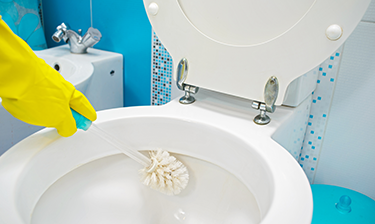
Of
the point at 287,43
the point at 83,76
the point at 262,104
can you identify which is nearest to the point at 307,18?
the point at 287,43

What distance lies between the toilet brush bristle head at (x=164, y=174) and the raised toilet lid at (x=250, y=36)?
186mm

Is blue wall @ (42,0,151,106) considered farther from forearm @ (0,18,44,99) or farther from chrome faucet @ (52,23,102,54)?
forearm @ (0,18,44,99)

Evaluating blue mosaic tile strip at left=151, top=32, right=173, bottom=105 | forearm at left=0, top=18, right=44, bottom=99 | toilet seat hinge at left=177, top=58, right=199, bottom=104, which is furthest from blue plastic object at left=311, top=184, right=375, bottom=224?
forearm at left=0, top=18, right=44, bottom=99

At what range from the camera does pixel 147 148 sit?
0.66 meters

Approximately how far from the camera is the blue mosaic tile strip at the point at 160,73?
998mm

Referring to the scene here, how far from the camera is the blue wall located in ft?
3.33

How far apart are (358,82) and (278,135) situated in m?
0.28

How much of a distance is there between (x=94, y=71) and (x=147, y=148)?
0.44 meters

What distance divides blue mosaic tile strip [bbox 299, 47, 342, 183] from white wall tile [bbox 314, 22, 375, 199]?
13 millimetres

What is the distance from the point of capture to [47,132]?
540mm

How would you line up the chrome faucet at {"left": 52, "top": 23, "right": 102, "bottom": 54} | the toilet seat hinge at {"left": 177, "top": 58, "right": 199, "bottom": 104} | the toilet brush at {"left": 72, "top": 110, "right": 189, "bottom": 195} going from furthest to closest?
1. the chrome faucet at {"left": 52, "top": 23, "right": 102, "bottom": 54}
2. the toilet seat hinge at {"left": 177, "top": 58, "right": 199, "bottom": 104}
3. the toilet brush at {"left": 72, "top": 110, "right": 189, "bottom": 195}

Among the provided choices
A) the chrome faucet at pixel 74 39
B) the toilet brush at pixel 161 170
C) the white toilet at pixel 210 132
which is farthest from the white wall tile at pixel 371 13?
the chrome faucet at pixel 74 39

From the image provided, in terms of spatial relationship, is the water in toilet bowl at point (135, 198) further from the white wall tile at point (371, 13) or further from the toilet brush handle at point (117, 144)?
the white wall tile at point (371, 13)

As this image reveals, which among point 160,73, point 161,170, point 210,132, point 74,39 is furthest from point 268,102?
point 74,39
